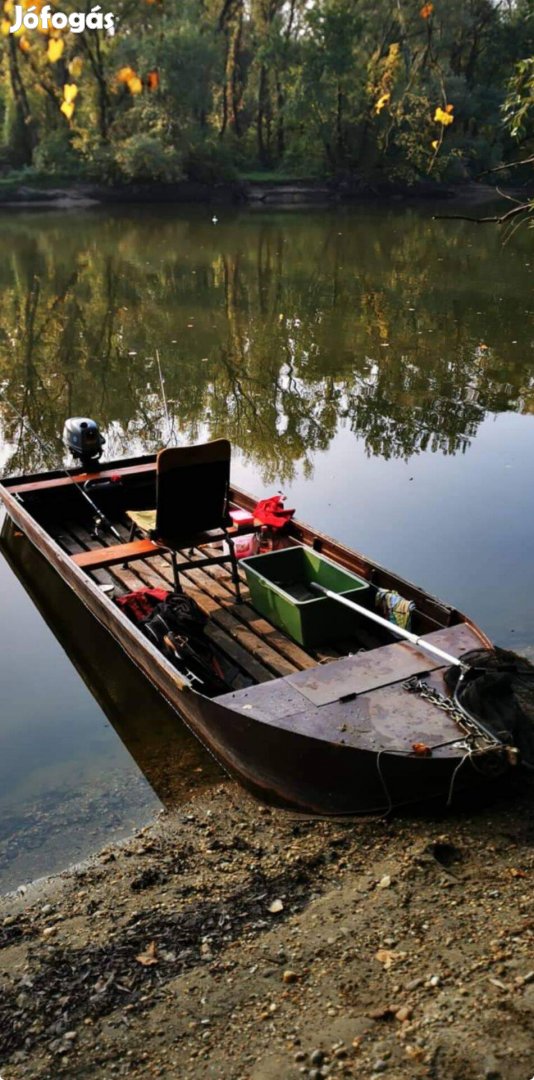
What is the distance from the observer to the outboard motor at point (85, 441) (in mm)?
8648

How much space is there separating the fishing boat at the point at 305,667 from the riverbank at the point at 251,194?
114 ft

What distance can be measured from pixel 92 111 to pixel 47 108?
306 centimetres

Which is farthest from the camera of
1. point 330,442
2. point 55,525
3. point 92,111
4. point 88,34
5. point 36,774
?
point 92,111

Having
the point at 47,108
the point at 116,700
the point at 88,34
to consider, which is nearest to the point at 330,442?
the point at 116,700

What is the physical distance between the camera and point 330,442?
11.3 metres

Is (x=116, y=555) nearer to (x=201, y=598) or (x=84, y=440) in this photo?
(x=201, y=598)

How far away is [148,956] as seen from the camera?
3.89 meters

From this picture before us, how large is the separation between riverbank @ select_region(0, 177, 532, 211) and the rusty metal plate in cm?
3711

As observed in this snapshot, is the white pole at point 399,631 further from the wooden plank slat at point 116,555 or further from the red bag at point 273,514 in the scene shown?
the wooden plank slat at point 116,555

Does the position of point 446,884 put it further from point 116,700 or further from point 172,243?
point 172,243

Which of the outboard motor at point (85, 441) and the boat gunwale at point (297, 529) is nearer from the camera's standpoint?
the boat gunwale at point (297, 529)

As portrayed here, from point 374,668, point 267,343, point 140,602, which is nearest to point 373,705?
point 374,668

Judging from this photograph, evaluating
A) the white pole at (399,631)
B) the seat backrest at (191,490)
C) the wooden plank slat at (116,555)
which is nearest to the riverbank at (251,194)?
the wooden plank slat at (116,555)

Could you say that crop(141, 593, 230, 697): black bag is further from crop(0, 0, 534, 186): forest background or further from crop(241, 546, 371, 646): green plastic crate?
crop(0, 0, 534, 186): forest background
